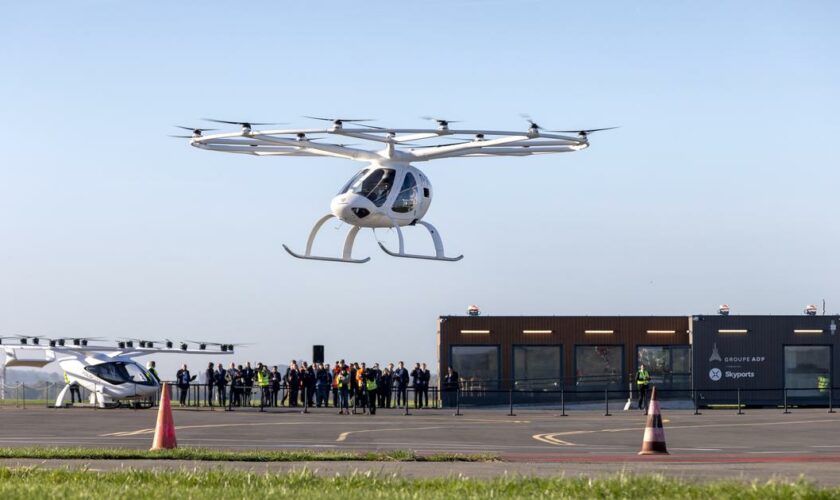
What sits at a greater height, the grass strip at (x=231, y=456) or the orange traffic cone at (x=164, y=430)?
the orange traffic cone at (x=164, y=430)

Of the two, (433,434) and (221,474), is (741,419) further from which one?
(221,474)

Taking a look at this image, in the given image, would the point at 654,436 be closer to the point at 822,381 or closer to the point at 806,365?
the point at 822,381

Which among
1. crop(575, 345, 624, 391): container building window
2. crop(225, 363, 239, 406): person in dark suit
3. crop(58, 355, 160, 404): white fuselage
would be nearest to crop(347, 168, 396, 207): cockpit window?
crop(225, 363, 239, 406): person in dark suit

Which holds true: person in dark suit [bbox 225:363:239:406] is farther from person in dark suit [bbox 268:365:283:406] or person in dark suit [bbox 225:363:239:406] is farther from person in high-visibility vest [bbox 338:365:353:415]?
person in high-visibility vest [bbox 338:365:353:415]

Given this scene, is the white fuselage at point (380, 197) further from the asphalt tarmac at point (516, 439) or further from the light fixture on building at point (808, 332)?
the light fixture on building at point (808, 332)

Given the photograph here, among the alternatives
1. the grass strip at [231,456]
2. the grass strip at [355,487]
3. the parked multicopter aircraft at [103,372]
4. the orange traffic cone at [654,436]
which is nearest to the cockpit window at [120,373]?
the parked multicopter aircraft at [103,372]

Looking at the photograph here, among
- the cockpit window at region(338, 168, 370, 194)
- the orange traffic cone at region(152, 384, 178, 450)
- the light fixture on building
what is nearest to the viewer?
the orange traffic cone at region(152, 384, 178, 450)
